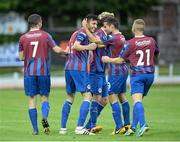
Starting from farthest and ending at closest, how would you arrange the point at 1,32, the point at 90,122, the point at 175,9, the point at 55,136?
1. the point at 175,9
2. the point at 1,32
3. the point at 90,122
4. the point at 55,136

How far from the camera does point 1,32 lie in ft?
→ 165

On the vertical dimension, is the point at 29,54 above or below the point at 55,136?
above

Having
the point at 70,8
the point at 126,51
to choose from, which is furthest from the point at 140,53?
the point at 70,8

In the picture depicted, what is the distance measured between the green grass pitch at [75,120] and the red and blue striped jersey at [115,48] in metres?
1.24

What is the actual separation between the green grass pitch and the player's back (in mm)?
1286

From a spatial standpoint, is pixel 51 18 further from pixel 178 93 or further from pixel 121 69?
pixel 121 69

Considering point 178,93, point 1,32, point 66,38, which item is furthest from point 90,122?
point 66,38

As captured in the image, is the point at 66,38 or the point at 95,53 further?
the point at 66,38

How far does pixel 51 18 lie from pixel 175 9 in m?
8.91

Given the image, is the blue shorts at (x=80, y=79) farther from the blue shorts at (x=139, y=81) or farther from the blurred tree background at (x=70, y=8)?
the blurred tree background at (x=70, y=8)

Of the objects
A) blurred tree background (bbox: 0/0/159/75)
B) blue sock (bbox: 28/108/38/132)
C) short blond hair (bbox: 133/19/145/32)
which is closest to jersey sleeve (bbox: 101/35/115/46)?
short blond hair (bbox: 133/19/145/32)

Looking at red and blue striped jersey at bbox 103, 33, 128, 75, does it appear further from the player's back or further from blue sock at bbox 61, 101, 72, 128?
blue sock at bbox 61, 101, 72, 128

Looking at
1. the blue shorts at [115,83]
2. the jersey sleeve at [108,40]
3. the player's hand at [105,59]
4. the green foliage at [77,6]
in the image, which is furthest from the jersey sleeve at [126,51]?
the green foliage at [77,6]

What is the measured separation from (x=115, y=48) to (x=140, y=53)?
0.82 m
